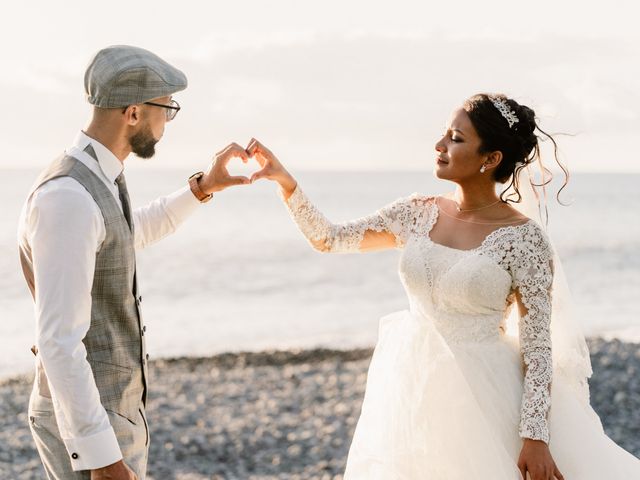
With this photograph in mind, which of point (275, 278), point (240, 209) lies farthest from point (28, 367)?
point (240, 209)

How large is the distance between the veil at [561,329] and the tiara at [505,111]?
259mm

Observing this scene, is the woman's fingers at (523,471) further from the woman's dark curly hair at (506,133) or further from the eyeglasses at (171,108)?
the eyeglasses at (171,108)

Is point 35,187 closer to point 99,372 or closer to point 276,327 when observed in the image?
point 99,372

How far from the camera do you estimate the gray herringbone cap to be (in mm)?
2598

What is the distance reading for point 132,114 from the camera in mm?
2660

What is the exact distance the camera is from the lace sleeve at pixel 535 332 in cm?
307

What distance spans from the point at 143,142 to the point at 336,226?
3.71 ft

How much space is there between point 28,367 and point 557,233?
27831 millimetres

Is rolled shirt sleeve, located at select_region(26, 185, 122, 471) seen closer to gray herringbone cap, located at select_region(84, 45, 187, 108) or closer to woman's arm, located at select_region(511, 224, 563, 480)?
gray herringbone cap, located at select_region(84, 45, 187, 108)

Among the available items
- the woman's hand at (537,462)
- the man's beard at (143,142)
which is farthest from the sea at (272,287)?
the woman's hand at (537,462)

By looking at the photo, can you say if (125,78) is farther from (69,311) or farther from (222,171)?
(222,171)

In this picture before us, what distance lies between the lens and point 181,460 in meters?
7.02

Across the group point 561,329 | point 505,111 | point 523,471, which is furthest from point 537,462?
point 505,111

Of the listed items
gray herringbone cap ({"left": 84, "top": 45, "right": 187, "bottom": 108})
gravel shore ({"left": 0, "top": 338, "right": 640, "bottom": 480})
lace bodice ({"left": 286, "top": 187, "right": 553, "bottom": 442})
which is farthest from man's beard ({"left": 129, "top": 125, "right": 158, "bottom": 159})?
gravel shore ({"left": 0, "top": 338, "right": 640, "bottom": 480})
